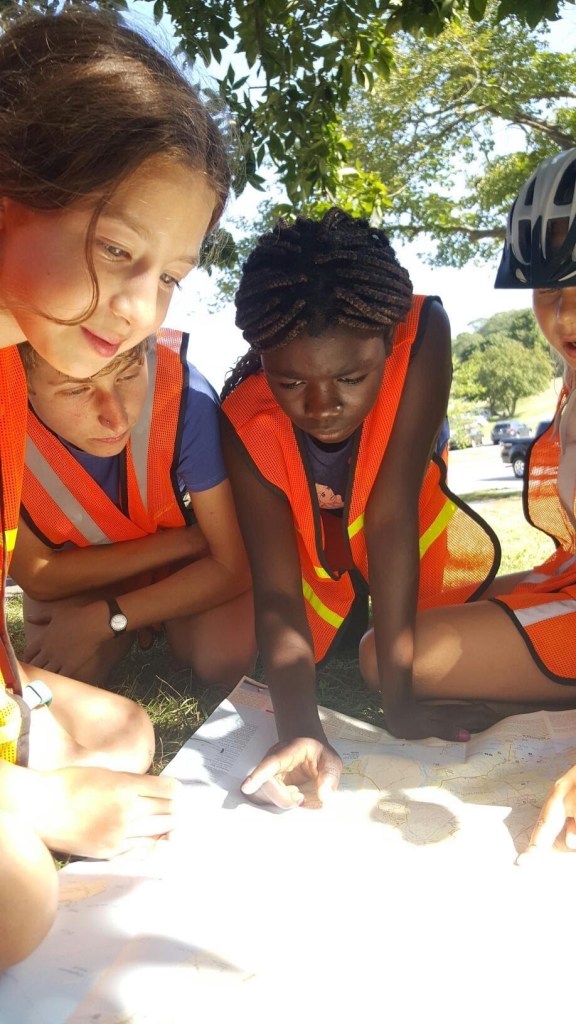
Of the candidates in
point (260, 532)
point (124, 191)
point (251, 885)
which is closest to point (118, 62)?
point (124, 191)

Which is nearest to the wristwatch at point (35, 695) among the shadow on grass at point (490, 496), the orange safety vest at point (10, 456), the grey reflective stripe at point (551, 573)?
the orange safety vest at point (10, 456)

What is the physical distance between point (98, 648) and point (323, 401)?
902 millimetres

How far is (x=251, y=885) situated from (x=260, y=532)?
2.83 feet

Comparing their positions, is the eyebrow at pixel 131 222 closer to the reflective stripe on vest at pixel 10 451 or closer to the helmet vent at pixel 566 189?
the reflective stripe on vest at pixel 10 451

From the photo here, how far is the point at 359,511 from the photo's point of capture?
216cm

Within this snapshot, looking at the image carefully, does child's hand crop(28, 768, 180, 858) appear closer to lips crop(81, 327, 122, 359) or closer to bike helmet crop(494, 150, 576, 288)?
lips crop(81, 327, 122, 359)

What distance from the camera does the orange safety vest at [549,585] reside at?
2.18m

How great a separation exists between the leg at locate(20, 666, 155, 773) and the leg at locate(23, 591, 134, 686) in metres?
0.40

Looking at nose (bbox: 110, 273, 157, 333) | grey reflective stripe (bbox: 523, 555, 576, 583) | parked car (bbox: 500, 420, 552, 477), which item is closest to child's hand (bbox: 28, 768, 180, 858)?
nose (bbox: 110, 273, 157, 333)

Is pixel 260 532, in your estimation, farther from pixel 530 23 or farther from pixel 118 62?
pixel 530 23

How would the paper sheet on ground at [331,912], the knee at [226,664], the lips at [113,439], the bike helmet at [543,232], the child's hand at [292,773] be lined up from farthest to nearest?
the knee at [226,664]
the lips at [113,439]
the bike helmet at [543,232]
the child's hand at [292,773]
the paper sheet on ground at [331,912]

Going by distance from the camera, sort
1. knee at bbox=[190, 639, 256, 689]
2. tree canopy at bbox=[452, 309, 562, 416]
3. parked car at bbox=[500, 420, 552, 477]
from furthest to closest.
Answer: tree canopy at bbox=[452, 309, 562, 416], parked car at bbox=[500, 420, 552, 477], knee at bbox=[190, 639, 256, 689]

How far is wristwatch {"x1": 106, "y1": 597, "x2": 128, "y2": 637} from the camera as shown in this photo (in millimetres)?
2311

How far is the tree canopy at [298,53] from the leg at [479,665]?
1693 mm
